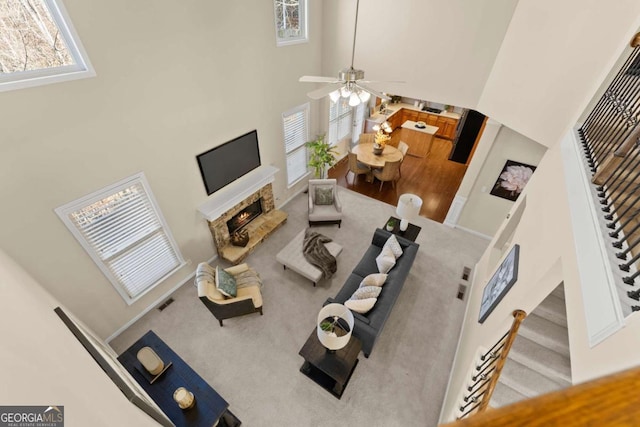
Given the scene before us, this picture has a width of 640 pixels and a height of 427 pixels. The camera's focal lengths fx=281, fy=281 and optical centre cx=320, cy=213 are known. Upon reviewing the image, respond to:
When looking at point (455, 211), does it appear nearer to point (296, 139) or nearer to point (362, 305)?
point (362, 305)

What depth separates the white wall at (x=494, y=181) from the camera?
5230mm

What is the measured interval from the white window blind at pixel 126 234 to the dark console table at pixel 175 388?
3.80 feet

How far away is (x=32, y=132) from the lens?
9.60 feet

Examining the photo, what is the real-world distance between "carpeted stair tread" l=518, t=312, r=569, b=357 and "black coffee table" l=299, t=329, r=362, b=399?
2050mm

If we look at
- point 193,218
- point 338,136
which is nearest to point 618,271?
point 193,218

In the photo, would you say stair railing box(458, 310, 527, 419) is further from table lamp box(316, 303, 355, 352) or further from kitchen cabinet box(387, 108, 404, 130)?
kitchen cabinet box(387, 108, 404, 130)

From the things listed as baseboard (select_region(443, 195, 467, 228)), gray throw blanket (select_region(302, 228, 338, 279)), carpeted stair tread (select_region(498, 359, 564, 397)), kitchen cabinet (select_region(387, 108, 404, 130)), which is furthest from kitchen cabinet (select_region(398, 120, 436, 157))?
carpeted stair tread (select_region(498, 359, 564, 397))

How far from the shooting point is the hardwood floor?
771cm

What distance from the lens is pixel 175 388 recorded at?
3346 millimetres

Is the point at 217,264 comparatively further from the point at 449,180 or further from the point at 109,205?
the point at 449,180

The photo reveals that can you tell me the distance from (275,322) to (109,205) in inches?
119

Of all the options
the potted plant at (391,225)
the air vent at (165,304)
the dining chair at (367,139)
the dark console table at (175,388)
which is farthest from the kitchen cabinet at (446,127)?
the dark console table at (175,388)

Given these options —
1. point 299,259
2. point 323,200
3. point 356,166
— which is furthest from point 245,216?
point 356,166

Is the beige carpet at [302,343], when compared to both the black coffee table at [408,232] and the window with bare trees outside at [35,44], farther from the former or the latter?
the window with bare trees outside at [35,44]
